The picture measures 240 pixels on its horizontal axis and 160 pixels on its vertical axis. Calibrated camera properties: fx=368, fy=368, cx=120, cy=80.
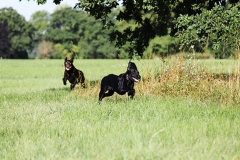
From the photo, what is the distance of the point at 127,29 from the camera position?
16781 mm

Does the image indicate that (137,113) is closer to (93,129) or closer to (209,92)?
(93,129)

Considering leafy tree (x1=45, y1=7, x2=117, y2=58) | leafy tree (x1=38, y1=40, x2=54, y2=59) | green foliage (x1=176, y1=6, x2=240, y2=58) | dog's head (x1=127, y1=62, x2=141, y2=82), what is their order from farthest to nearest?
leafy tree (x1=38, y1=40, x2=54, y2=59), leafy tree (x1=45, y1=7, x2=117, y2=58), green foliage (x1=176, y1=6, x2=240, y2=58), dog's head (x1=127, y1=62, x2=141, y2=82)

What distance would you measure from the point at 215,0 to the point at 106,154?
13.4 metres

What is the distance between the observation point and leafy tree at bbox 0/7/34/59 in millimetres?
109688

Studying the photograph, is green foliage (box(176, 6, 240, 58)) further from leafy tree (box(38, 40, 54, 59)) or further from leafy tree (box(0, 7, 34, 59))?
leafy tree (box(0, 7, 34, 59))

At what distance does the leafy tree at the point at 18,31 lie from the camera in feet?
360

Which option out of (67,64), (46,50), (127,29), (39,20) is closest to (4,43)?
(46,50)

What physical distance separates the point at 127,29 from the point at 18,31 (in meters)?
107

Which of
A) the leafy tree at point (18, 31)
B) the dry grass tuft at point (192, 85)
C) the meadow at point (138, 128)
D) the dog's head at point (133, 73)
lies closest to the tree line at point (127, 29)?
the leafy tree at point (18, 31)

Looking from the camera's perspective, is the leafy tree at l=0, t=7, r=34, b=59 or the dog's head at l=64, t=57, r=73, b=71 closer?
the dog's head at l=64, t=57, r=73, b=71

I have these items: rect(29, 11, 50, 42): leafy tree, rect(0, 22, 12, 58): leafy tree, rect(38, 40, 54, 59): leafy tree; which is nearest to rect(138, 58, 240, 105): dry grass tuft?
rect(0, 22, 12, 58): leafy tree

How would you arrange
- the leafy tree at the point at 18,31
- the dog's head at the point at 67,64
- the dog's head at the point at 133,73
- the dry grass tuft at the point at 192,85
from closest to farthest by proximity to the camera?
the dog's head at the point at 133,73 < the dry grass tuft at the point at 192,85 < the dog's head at the point at 67,64 < the leafy tree at the point at 18,31

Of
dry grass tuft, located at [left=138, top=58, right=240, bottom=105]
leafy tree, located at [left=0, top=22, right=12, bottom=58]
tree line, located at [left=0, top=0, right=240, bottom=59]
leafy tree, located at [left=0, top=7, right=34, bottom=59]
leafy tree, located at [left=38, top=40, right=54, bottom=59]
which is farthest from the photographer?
leafy tree, located at [left=0, top=7, right=34, bottom=59]

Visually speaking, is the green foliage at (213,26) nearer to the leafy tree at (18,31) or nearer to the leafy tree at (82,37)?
the leafy tree at (82,37)
